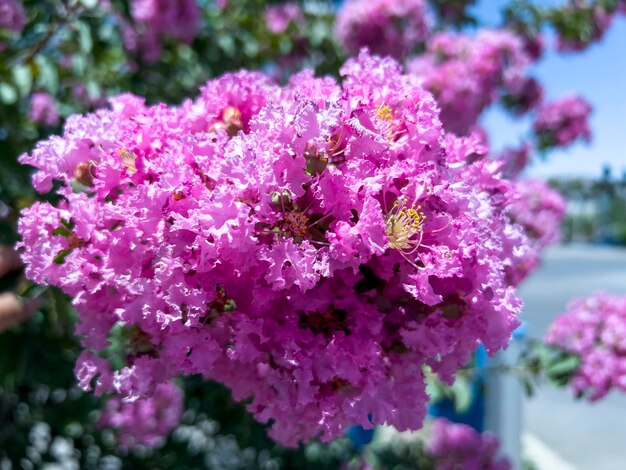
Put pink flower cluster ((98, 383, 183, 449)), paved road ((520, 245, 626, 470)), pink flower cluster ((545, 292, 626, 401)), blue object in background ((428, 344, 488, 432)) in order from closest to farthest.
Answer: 1. pink flower cluster ((545, 292, 626, 401))
2. pink flower cluster ((98, 383, 183, 449))
3. blue object in background ((428, 344, 488, 432))
4. paved road ((520, 245, 626, 470))

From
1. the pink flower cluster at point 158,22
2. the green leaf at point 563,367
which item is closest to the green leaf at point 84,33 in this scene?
the pink flower cluster at point 158,22

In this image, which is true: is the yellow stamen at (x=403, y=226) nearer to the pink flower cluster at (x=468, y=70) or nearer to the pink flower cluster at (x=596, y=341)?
the pink flower cluster at (x=596, y=341)

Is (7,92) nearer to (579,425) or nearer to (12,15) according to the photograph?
(12,15)

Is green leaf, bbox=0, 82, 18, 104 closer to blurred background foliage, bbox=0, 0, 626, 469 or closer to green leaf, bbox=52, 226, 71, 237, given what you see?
blurred background foliage, bbox=0, 0, 626, 469

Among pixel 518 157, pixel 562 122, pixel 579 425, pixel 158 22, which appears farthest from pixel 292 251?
pixel 579 425

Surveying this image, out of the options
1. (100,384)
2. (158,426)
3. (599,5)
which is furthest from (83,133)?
(599,5)

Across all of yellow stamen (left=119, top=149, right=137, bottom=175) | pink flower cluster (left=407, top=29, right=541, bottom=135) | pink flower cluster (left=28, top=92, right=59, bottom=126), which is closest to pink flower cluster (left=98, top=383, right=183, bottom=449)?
pink flower cluster (left=28, top=92, right=59, bottom=126)
